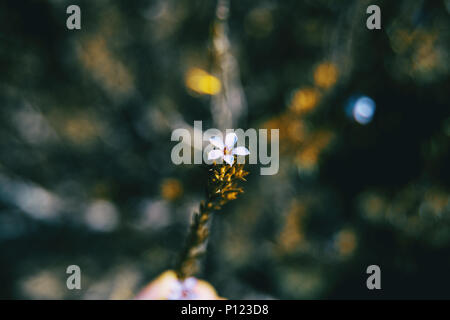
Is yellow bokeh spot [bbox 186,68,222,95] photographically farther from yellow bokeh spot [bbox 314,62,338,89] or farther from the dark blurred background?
yellow bokeh spot [bbox 314,62,338,89]

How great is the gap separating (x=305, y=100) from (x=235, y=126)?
0.44 m

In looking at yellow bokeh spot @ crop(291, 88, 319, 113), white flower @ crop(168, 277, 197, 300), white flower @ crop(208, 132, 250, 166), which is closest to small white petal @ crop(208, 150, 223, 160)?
white flower @ crop(208, 132, 250, 166)

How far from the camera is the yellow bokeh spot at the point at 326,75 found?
4.86 ft

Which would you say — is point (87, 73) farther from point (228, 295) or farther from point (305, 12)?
point (228, 295)

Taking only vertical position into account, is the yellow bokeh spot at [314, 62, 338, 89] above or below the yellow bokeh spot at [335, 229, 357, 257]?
above

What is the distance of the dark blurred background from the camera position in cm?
150

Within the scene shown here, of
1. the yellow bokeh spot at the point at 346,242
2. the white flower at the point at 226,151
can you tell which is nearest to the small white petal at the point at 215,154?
the white flower at the point at 226,151

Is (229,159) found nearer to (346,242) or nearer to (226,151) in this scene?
(226,151)

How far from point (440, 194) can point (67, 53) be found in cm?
262

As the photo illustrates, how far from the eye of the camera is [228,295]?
1741mm

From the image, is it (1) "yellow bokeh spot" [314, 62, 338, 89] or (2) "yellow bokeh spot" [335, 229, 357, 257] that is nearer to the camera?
(1) "yellow bokeh spot" [314, 62, 338, 89]

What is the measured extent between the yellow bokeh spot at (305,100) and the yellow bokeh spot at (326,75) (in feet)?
0.18
